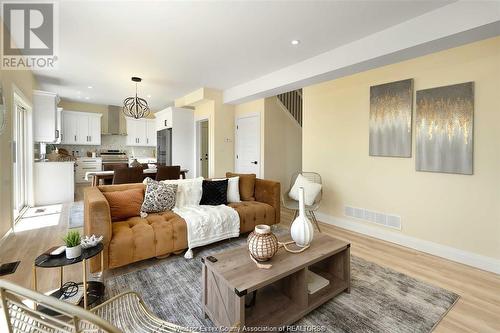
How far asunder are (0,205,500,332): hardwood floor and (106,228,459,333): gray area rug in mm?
113

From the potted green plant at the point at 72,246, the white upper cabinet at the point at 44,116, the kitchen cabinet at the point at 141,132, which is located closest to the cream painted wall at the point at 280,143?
the potted green plant at the point at 72,246

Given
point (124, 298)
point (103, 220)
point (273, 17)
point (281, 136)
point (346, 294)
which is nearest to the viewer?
point (124, 298)

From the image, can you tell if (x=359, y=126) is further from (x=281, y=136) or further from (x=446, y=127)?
(x=281, y=136)

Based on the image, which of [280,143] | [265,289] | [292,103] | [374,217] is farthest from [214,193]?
[292,103]

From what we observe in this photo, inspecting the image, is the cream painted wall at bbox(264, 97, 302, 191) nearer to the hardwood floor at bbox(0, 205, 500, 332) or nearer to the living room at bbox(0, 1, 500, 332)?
the living room at bbox(0, 1, 500, 332)

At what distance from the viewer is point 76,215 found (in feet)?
13.5

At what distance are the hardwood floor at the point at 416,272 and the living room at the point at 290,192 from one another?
2cm

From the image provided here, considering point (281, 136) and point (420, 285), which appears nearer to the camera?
point (420, 285)

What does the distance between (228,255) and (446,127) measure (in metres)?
2.80

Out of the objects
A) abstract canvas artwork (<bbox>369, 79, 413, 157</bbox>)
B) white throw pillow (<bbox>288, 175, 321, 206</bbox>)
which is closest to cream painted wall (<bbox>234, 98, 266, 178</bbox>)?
white throw pillow (<bbox>288, 175, 321, 206</bbox>)

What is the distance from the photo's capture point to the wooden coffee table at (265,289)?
1.38m

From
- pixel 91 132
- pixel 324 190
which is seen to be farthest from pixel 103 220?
pixel 91 132

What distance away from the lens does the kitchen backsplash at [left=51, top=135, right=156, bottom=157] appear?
24.5 ft

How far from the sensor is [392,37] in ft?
8.31
